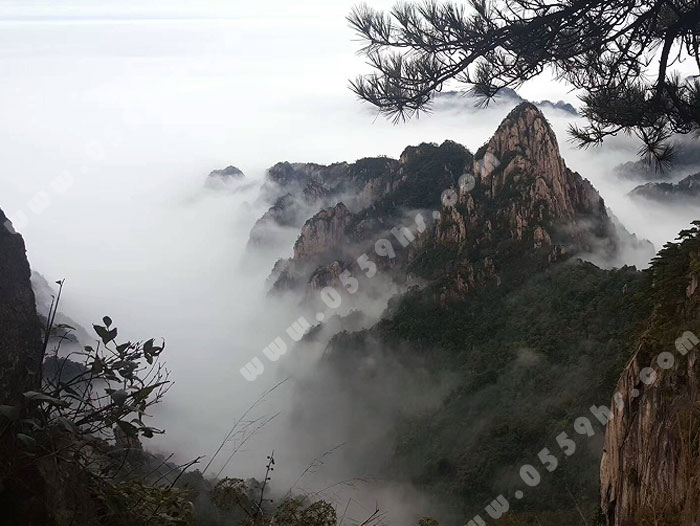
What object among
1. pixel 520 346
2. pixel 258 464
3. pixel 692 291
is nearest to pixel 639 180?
pixel 520 346

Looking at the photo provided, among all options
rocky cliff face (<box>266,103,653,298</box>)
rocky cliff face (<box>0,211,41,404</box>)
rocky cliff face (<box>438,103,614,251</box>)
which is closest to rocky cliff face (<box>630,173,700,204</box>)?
rocky cliff face (<box>266,103,653,298</box>)

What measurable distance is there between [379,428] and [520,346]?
14717mm

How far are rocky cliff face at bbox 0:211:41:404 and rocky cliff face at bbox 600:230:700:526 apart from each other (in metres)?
3.50

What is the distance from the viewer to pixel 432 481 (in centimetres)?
3481

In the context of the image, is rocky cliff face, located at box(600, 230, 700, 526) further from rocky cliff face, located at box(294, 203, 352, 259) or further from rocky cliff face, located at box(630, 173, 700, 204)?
rocky cliff face, located at box(630, 173, 700, 204)

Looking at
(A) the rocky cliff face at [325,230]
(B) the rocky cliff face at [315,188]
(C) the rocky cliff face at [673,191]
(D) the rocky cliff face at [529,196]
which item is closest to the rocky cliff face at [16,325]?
(D) the rocky cliff face at [529,196]

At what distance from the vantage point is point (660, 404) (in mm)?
5324

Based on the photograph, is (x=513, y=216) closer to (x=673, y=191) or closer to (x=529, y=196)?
(x=529, y=196)

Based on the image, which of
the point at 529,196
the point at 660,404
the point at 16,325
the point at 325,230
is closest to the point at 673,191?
the point at 529,196

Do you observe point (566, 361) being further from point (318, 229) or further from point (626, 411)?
point (318, 229)

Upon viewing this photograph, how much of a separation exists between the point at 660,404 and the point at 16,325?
5787mm

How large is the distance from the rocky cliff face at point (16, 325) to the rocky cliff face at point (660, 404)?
3.50 metres

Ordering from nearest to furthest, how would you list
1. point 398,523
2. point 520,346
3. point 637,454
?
point 637,454, point 398,523, point 520,346

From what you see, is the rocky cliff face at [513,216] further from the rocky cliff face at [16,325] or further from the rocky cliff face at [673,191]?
the rocky cliff face at [16,325]
